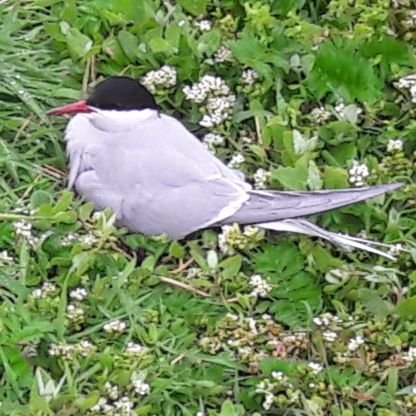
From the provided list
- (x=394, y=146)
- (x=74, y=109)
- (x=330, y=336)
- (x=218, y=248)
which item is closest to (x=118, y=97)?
(x=74, y=109)

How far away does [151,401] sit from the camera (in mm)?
2602

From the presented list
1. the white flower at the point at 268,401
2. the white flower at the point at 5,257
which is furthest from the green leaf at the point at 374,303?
the white flower at the point at 5,257

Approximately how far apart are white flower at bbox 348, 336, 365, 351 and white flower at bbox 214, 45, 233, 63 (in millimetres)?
901

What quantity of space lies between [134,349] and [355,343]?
0.47 metres

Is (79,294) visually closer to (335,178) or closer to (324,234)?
(324,234)

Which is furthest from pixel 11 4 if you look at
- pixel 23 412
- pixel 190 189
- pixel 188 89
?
pixel 23 412

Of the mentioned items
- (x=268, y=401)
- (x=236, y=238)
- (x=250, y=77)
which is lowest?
(x=268, y=401)

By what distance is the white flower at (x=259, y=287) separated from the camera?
2838 mm

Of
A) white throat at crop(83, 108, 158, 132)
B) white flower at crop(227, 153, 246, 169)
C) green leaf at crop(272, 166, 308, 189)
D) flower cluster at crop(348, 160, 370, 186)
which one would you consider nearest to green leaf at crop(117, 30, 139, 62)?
white throat at crop(83, 108, 158, 132)

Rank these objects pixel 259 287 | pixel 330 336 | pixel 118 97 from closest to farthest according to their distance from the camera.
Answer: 1. pixel 330 336
2. pixel 259 287
3. pixel 118 97

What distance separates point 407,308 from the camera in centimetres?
279

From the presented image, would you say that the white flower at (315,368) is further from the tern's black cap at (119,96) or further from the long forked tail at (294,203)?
the tern's black cap at (119,96)

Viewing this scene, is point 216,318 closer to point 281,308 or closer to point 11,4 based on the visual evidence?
Result: point 281,308

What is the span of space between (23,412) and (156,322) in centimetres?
39
